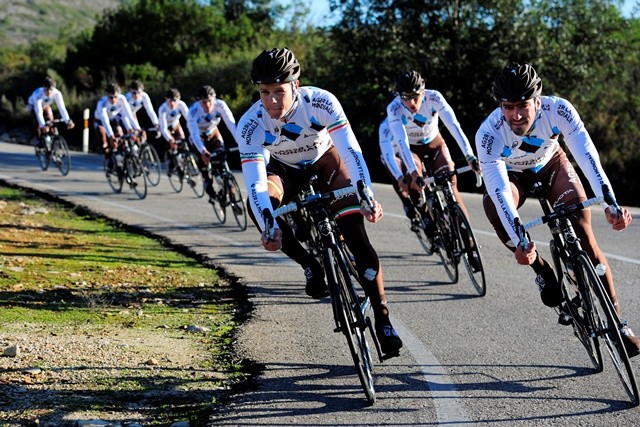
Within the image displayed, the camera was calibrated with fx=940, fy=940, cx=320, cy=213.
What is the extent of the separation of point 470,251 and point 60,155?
1511 cm

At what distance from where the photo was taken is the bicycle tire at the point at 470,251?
9.27 meters

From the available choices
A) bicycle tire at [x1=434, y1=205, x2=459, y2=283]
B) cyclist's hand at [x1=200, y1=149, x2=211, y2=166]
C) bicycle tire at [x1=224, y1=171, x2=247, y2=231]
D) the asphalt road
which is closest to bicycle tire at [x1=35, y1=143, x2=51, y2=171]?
cyclist's hand at [x1=200, y1=149, x2=211, y2=166]

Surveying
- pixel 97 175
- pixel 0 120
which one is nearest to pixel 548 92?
pixel 97 175

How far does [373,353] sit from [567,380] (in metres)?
1.45

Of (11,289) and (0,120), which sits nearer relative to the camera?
(11,289)

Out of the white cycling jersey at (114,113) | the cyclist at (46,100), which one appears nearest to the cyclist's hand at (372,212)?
the white cycling jersey at (114,113)

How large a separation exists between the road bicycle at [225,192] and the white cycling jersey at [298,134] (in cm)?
728

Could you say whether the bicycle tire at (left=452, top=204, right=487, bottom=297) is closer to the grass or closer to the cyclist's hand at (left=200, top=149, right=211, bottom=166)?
the grass

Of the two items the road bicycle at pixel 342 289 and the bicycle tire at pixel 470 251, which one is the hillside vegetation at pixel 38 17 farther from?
the road bicycle at pixel 342 289

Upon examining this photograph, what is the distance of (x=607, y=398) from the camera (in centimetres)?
572

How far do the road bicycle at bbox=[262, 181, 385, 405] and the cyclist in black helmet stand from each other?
3.89 m

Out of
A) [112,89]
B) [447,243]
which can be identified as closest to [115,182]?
[112,89]

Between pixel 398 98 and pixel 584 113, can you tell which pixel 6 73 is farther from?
pixel 398 98

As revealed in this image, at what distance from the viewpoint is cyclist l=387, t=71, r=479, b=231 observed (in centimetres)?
1023
